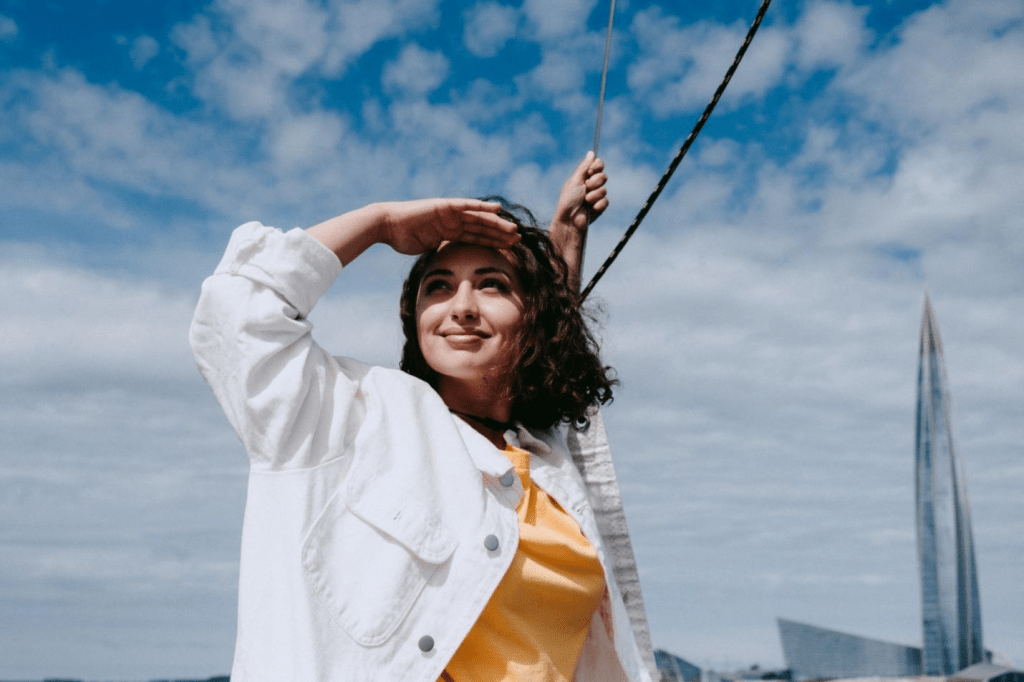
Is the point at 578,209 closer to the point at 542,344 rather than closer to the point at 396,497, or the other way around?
the point at 542,344

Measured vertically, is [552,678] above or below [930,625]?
below

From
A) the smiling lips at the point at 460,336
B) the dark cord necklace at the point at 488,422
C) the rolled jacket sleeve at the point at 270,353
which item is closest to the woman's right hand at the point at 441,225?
the smiling lips at the point at 460,336

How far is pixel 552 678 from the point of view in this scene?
2.47 metres

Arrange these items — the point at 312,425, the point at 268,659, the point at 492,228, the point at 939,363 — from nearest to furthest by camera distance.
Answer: the point at 268,659, the point at 312,425, the point at 492,228, the point at 939,363

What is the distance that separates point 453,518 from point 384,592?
0.25 meters

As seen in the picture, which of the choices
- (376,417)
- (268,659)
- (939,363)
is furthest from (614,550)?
(939,363)

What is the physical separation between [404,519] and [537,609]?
424mm

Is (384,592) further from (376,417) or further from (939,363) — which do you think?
(939,363)

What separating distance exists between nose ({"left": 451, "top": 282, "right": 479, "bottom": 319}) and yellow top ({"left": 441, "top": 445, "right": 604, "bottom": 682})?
0.49m

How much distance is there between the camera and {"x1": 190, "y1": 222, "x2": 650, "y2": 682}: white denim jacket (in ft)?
7.35

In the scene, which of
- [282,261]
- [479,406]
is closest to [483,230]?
[479,406]

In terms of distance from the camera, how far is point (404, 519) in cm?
236

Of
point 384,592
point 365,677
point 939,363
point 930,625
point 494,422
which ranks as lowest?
point 365,677

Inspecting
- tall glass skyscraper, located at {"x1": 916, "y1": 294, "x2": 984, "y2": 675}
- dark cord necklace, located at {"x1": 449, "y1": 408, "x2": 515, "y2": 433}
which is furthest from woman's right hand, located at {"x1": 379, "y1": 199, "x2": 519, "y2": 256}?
tall glass skyscraper, located at {"x1": 916, "y1": 294, "x2": 984, "y2": 675}
